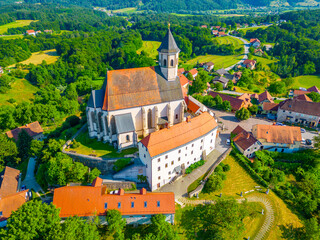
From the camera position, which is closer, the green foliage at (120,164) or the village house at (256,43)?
the green foliage at (120,164)

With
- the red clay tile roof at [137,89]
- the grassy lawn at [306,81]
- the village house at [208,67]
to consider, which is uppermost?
the red clay tile roof at [137,89]

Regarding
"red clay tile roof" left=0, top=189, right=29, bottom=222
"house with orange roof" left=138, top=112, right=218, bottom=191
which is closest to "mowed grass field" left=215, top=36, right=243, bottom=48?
"house with orange roof" left=138, top=112, right=218, bottom=191

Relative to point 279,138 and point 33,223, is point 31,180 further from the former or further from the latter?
point 279,138

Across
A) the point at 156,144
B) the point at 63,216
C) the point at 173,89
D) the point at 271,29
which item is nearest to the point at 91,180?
the point at 63,216

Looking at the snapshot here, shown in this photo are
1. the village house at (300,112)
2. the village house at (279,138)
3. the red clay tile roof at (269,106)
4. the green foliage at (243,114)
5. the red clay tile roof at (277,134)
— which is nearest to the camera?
the village house at (279,138)

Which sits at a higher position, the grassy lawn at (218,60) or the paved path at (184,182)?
the grassy lawn at (218,60)

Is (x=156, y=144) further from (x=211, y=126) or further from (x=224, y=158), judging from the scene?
(x=224, y=158)

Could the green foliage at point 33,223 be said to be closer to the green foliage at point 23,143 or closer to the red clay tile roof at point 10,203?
the red clay tile roof at point 10,203

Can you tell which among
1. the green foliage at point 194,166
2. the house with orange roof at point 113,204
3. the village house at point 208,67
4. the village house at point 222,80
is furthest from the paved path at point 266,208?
the village house at point 208,67
